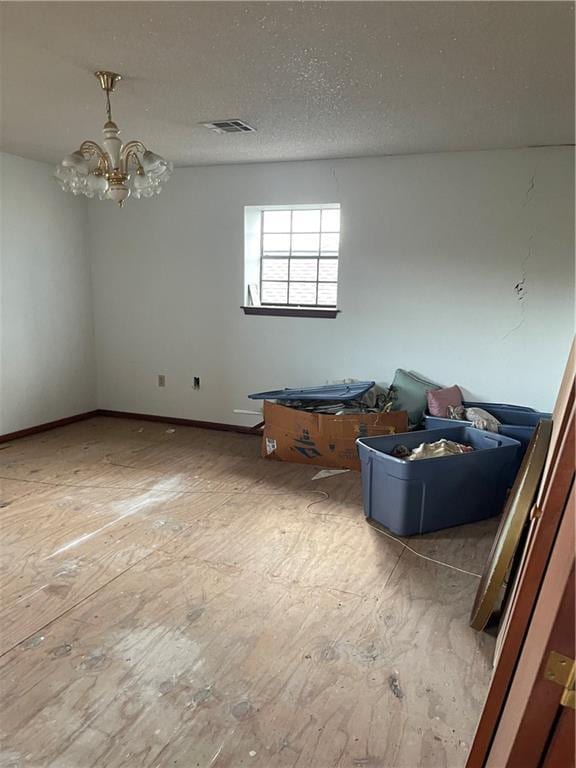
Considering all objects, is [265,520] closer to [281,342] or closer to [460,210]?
[281,342]

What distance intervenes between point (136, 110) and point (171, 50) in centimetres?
93

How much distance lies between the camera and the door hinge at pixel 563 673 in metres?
0.83

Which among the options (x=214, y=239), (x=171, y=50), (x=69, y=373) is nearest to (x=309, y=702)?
(x=171, y=50)

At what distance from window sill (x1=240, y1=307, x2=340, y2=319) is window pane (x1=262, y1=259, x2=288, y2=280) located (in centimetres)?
36

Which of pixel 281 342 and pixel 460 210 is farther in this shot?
pixel 281 342

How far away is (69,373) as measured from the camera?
16.7ft

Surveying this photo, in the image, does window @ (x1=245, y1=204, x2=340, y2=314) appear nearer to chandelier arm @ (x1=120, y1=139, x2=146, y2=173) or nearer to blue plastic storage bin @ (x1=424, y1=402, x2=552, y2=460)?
blue plastic storage bin @ (x1=424, y1=402, x2=552, y2=460)

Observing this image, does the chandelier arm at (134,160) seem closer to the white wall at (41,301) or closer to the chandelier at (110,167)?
the chandelier at (110,167)

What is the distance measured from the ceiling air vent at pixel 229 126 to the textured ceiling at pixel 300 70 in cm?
8

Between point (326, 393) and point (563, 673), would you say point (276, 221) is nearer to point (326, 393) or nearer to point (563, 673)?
point (326, 393)

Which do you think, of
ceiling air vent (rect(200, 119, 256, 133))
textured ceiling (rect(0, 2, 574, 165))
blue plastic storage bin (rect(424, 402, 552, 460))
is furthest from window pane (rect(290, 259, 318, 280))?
blue plastic storage bin (rect(424, 402, 552, 460))

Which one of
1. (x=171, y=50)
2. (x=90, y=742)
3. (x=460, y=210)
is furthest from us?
(x=460, y=210)

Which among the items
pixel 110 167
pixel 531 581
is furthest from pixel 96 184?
pixel 531 581

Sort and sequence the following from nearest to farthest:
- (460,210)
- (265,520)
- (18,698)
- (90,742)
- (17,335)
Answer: (90,742) → (18,698) → (265,520) → (460,210) → (17,335)
